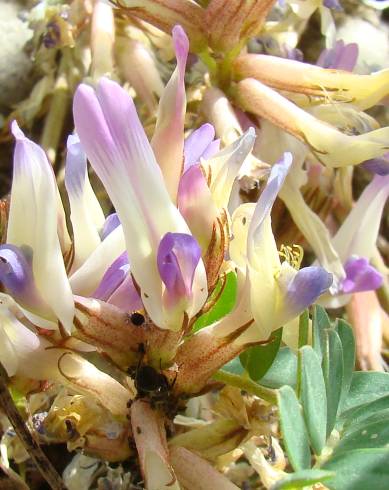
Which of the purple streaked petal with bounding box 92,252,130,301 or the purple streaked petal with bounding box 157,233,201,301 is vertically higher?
Answer: the purple streaked petal with bounding box 157,233,201,301

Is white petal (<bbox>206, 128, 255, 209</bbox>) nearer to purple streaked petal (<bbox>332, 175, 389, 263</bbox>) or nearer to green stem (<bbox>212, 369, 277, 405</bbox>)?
green stem (<bbox>212, 369, 277, 405</bbox>)

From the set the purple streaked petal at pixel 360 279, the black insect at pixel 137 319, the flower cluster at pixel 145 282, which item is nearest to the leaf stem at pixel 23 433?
the flower cluster at pixel 145 282

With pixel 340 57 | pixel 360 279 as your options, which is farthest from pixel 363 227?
pixel 340 57

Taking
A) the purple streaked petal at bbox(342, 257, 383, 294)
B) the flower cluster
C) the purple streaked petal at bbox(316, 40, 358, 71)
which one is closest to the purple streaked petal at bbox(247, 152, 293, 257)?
the flower cluster

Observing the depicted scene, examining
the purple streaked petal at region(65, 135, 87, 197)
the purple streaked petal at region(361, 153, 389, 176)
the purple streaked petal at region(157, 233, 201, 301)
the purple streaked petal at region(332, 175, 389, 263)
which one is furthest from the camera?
the purple streaked petal at region(332, 175, 389, 263)

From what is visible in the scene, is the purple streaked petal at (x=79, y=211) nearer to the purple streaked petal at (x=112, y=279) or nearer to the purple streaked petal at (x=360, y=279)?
the purple streaked petal at (x=112, y=279)

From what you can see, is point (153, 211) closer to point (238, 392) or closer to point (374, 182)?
point (238, 392)

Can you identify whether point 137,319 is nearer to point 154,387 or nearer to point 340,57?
point 154,387
